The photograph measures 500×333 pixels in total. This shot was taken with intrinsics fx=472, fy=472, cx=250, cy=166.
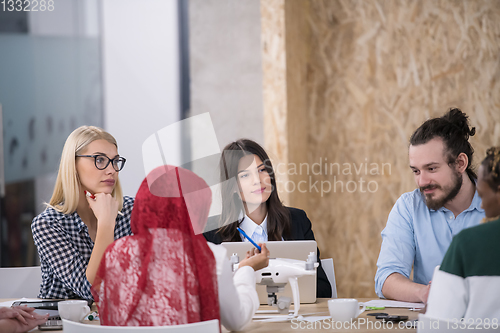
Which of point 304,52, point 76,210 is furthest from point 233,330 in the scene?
point 304,52

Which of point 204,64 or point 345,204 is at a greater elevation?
point 204,64

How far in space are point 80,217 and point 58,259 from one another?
0.87 ft

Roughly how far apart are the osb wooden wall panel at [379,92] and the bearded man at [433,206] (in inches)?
55.0

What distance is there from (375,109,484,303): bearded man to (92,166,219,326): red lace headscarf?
3.23 feet

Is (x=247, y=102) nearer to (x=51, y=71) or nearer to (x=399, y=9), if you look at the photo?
(x=399, y=9)

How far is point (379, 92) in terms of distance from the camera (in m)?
3.50

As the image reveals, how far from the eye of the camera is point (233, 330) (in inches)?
54.7

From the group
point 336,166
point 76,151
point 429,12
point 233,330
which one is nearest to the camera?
point 233,330

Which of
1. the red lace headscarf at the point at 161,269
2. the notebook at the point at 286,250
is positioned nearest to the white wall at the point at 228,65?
the notebook at the point at 286,250

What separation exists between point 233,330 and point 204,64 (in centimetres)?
273

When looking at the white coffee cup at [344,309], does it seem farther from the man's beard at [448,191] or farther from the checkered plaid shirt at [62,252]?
the checkered plaid shirt at [62,252]

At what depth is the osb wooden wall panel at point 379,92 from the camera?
3.33m

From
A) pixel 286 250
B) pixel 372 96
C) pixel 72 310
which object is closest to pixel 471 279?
pixel 286 250

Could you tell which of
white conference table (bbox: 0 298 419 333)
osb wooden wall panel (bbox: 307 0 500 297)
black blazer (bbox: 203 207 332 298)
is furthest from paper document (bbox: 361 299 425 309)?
osb wooden wall panel (bbox: 307 0 500 297)
